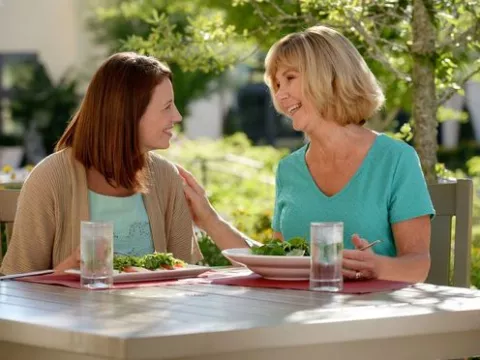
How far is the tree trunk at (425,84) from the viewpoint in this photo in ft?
18.3

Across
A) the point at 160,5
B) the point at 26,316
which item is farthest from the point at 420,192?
the point at 160,5

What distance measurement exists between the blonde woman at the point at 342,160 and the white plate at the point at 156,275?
0.56 m

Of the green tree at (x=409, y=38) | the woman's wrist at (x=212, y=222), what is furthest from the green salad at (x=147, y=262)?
the green tree at (x=409, y=38)

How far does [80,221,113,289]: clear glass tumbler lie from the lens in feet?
11.0

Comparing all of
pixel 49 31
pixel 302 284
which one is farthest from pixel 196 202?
pixel 49 31

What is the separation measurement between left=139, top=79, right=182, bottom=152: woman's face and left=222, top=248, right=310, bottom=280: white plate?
2.78 ft

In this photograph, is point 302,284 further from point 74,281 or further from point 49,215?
point 49,215

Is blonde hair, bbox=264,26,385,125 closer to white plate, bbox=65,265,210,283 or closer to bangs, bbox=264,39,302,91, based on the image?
bangs, bbox=264,39,302,91

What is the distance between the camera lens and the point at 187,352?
2559mm

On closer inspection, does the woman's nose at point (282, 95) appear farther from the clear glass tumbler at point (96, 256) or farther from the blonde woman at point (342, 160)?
the clear glass tumbler at point (96, 256)

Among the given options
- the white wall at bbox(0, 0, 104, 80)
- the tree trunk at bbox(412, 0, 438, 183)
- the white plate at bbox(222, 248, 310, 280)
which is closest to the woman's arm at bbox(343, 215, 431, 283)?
the white plate at bbox(222, 248, 310, 280)

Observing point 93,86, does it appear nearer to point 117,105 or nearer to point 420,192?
point 117,105

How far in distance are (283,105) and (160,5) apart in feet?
27.5

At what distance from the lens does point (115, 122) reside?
14.0ft
